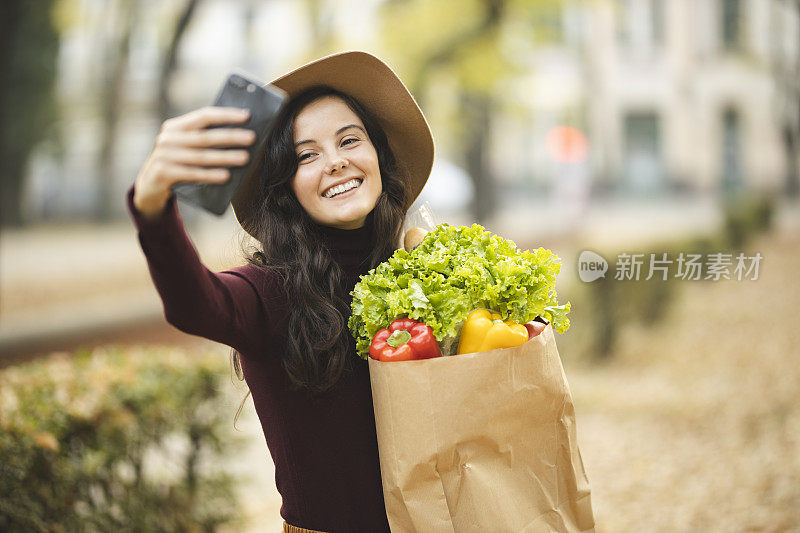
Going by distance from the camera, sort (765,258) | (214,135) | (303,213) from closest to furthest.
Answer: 1. (214,135)
2. (303,213)
3. (765,258)

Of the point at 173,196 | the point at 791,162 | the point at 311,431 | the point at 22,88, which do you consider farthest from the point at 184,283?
the point at 791,162

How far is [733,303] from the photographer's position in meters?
9.64

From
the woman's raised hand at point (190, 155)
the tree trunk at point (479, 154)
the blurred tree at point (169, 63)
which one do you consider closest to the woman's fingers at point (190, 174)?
the woman's raised hand at point (190, 155)

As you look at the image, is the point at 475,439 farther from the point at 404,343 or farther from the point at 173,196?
the point at 173,196

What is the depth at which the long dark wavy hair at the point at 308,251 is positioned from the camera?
1.75 meters

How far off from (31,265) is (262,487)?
200 inches

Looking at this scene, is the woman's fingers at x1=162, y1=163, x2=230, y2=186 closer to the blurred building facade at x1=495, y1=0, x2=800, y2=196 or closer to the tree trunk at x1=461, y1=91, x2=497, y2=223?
the blurred building facade at x1=495, y1=0, x2=800, y2=196

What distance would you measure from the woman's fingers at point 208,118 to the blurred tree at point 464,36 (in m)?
8.95

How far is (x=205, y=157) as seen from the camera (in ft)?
4.33

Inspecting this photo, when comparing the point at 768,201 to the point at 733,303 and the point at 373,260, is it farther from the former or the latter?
the point at 373,260

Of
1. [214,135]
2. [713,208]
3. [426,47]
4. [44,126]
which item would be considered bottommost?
[713,208]

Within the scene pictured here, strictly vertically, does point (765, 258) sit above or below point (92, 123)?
below

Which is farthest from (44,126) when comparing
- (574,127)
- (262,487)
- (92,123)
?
(574,127)

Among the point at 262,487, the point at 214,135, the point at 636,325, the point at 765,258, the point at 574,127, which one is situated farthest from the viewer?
the point at 574,127
